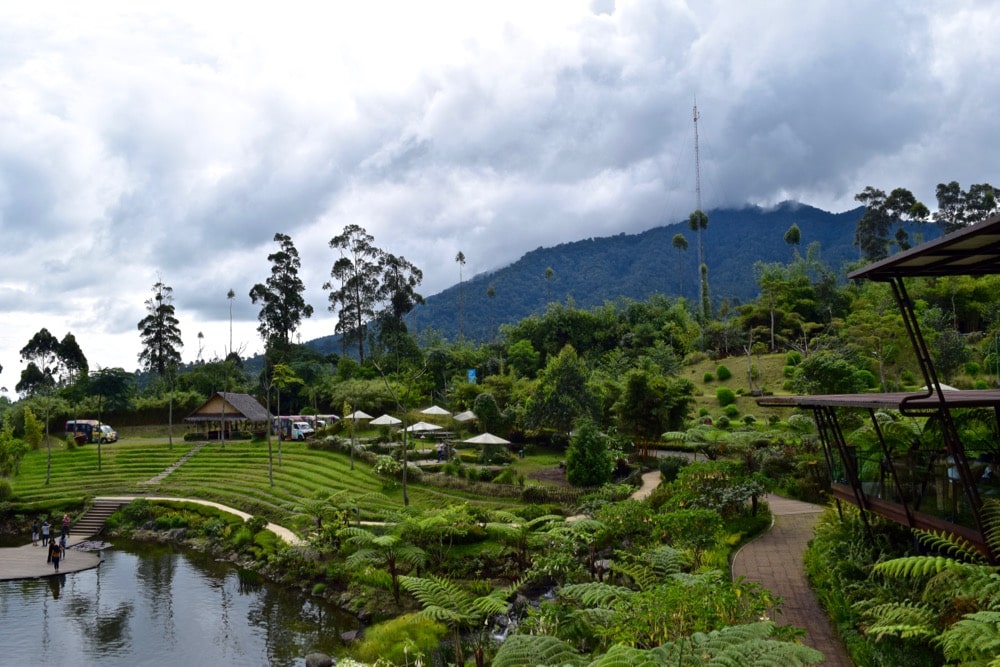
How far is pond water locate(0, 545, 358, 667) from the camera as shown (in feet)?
48.3

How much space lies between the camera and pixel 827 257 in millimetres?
174500

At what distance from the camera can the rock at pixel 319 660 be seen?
13.9m

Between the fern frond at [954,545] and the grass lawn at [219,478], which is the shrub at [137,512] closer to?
the grass lawn at [219,478]

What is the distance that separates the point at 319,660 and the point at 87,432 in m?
39.3

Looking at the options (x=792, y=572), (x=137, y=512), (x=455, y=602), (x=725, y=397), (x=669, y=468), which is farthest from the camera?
(x=725, y=397)

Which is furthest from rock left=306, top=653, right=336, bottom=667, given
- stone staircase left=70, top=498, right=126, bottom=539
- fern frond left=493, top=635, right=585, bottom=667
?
stone staircase left=70, top=498, right=126, bottom=539

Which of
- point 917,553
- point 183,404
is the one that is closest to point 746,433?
point 917,553

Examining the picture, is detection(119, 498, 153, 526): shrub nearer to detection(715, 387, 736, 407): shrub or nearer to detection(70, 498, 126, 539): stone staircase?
detection(70, 498, 126, 539): stone staircase

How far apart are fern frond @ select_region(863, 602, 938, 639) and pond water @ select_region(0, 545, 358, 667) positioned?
11.5 m

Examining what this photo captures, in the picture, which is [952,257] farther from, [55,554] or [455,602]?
[55,554]

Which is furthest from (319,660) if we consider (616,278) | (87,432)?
(616,278)

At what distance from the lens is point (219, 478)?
33938 mm

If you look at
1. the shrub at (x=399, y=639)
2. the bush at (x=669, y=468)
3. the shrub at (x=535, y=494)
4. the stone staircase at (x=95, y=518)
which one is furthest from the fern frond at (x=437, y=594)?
the stone staircase at (x=95, y=518)

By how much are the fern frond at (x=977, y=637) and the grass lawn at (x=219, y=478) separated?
58.5 ft
